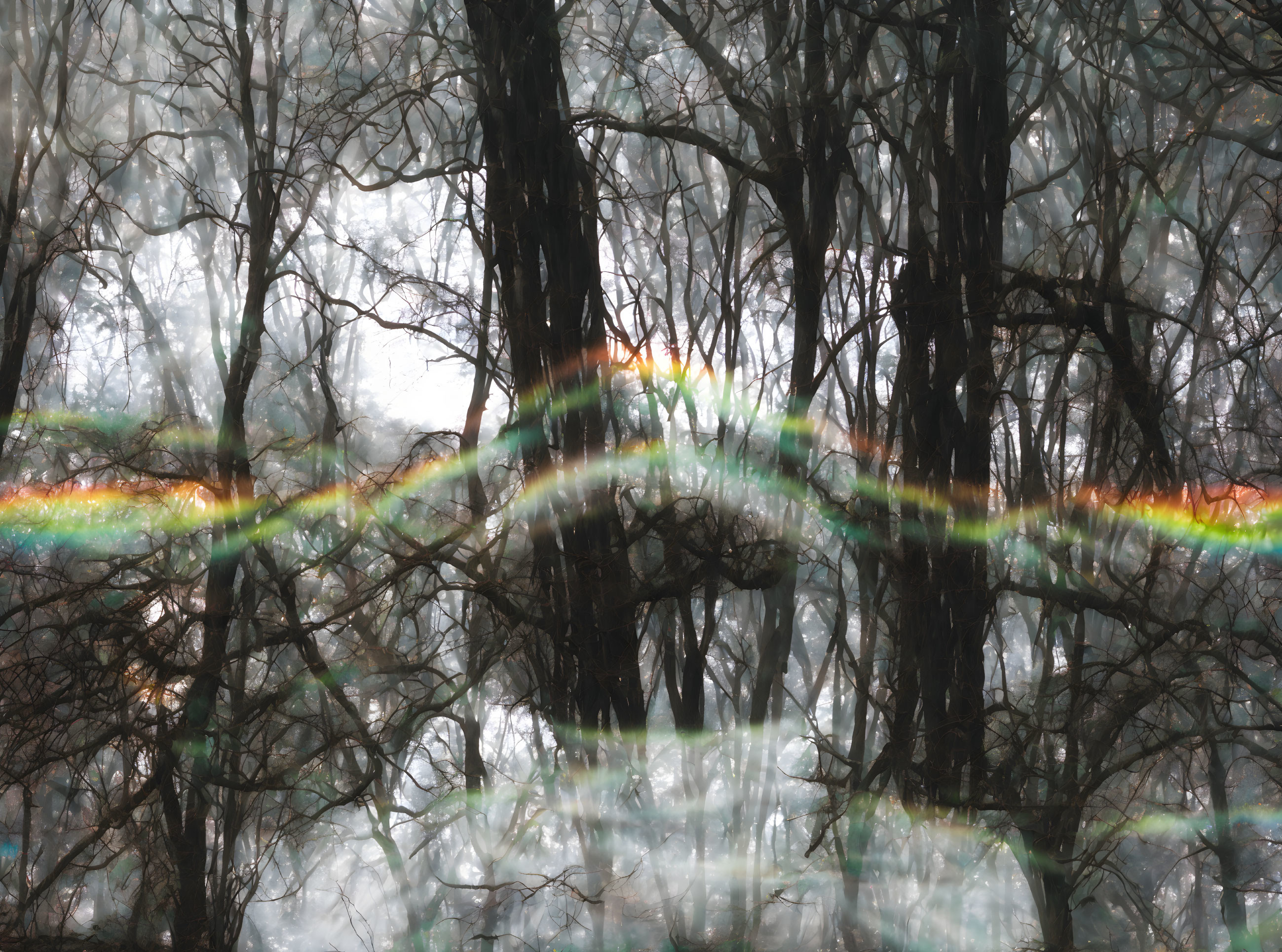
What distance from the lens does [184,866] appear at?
2.30 metres

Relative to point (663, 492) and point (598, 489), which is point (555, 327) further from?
point (663, 492)

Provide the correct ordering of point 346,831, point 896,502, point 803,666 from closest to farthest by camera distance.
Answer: point 896,502, point 346,831, point 803,666

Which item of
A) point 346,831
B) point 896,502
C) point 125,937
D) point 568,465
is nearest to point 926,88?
point 896,502

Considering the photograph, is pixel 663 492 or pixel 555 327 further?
pixel 663 492

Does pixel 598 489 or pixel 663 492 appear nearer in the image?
pixel 598 489

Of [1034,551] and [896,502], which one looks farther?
[1034,551]

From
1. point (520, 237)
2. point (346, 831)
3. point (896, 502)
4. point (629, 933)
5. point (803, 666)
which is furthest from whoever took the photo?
point (803, 666)

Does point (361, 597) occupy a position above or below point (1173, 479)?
below

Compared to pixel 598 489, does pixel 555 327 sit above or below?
above

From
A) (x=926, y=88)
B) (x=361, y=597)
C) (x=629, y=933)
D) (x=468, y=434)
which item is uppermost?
(x=926, y=88)

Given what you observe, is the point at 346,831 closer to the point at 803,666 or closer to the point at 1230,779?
the point at 803,666

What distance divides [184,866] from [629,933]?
1.94 m

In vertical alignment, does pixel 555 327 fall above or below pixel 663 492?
above

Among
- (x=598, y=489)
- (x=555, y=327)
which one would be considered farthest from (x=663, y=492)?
(x=555, y=327)
